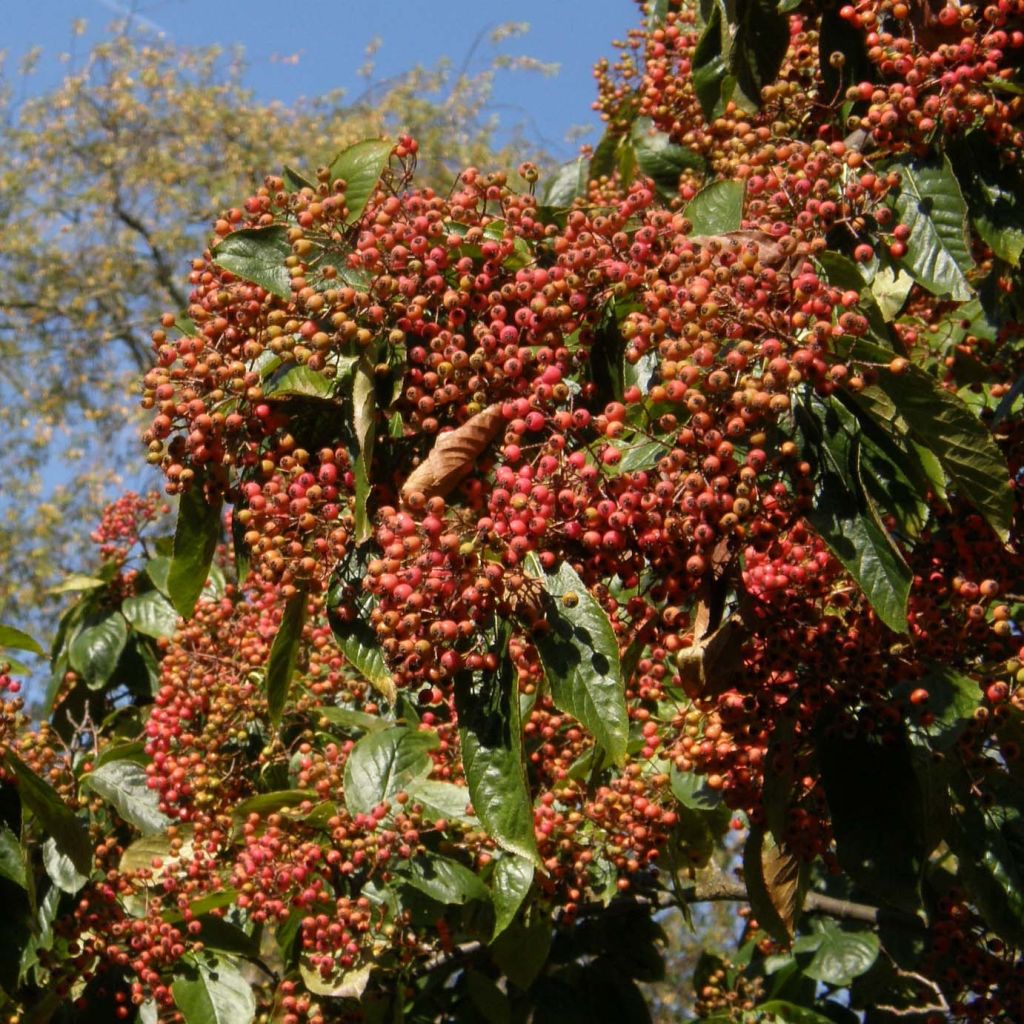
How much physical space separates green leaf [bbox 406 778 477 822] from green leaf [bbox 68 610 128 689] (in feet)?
6.01

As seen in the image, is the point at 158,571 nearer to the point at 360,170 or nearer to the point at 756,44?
the point at 360,170

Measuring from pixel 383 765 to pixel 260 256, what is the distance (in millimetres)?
1523

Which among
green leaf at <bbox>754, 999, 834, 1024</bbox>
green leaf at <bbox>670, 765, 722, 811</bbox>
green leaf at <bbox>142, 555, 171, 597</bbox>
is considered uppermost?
green leaf at <bbox>142, 555, 171, 597</bbox>

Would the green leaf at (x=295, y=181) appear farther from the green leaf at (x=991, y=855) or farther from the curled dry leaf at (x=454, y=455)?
the green leaf at (x=991, y=855)

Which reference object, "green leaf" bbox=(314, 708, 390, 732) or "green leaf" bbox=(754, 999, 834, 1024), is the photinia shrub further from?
"green leaf" bbox=(754, 999, 834, 1024)

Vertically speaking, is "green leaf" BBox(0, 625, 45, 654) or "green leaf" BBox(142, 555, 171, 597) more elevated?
"green leaf" BBox(142, 555, 171, 597)

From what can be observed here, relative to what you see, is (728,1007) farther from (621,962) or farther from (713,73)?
(713,73)

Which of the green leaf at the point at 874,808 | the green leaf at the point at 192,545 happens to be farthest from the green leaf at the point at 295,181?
the green leaf at the point at 874,808

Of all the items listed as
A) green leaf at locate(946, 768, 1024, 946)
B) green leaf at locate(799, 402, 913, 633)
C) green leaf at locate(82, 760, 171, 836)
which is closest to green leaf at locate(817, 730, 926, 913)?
green leaf at locate(946, 768, 1024, 946)

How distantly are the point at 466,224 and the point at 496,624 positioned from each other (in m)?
0.73

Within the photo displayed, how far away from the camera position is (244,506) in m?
2.19

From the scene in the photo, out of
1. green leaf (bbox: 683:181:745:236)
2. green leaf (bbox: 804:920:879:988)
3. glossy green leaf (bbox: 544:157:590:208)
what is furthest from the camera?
glossy green leaf (bbox: 544:157:590:208)

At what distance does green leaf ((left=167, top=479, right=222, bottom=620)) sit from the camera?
2166mm

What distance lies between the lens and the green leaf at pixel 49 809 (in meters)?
2.76
